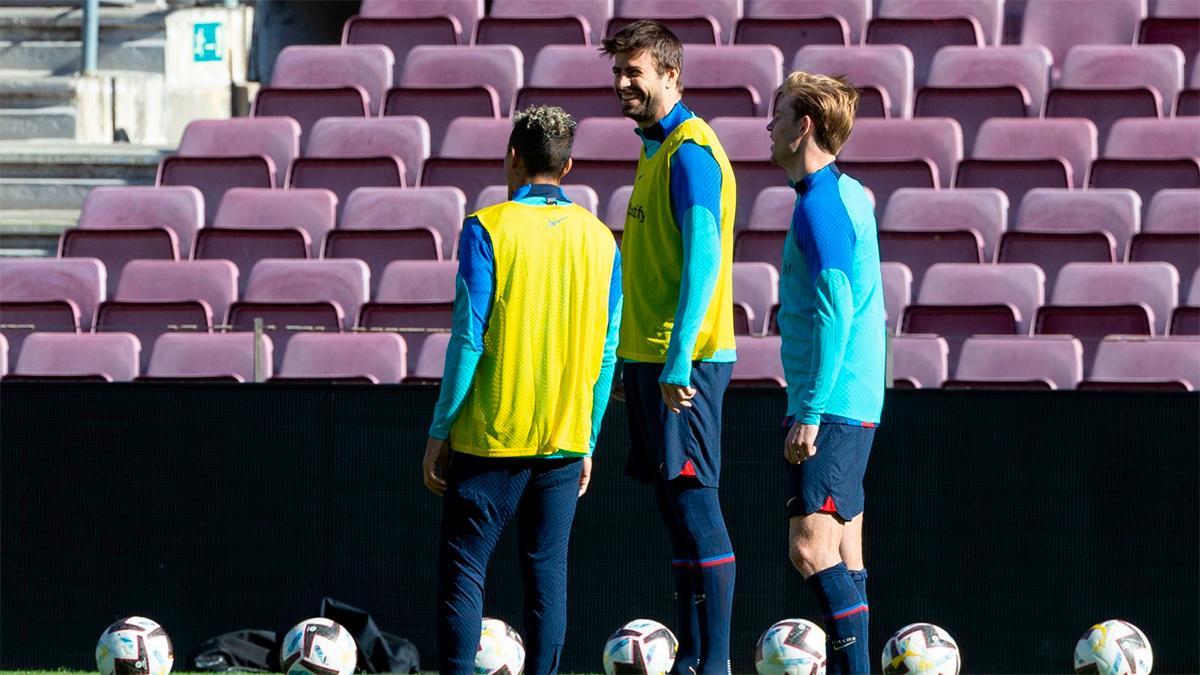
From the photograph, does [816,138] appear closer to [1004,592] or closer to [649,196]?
[649,196]

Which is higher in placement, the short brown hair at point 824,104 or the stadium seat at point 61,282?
the short brown hair at point 824,104

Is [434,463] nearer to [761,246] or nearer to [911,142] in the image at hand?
[761,246]

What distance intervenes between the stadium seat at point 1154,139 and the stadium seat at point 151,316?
449cm

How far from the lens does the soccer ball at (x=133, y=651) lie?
5.89 m

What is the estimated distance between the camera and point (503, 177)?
9539mm

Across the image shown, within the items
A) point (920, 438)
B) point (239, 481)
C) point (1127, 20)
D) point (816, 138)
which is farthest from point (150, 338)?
point (1127, 20)

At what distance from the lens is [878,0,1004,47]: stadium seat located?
1059 cm

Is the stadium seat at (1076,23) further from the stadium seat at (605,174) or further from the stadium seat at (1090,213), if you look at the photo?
the stadium seat at (605,174)

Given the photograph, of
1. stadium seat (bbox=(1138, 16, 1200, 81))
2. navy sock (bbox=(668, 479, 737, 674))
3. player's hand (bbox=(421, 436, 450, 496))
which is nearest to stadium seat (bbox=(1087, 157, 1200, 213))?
stadium seat (bbox=(1138, 16, 1200, 81))

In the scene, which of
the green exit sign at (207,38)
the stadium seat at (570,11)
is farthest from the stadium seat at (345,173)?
the green exit sign at (207,38)

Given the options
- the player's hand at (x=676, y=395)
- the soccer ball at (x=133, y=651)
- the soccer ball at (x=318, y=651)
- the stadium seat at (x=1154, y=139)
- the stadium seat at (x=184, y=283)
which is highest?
the stadium seat at (x=1154, y=139)

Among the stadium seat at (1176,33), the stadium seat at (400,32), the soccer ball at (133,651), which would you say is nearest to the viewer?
the soccer ball at (133,651)

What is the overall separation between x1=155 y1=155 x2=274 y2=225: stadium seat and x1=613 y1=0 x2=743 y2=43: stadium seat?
2.33 m

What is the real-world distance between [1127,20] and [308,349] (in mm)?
5261
